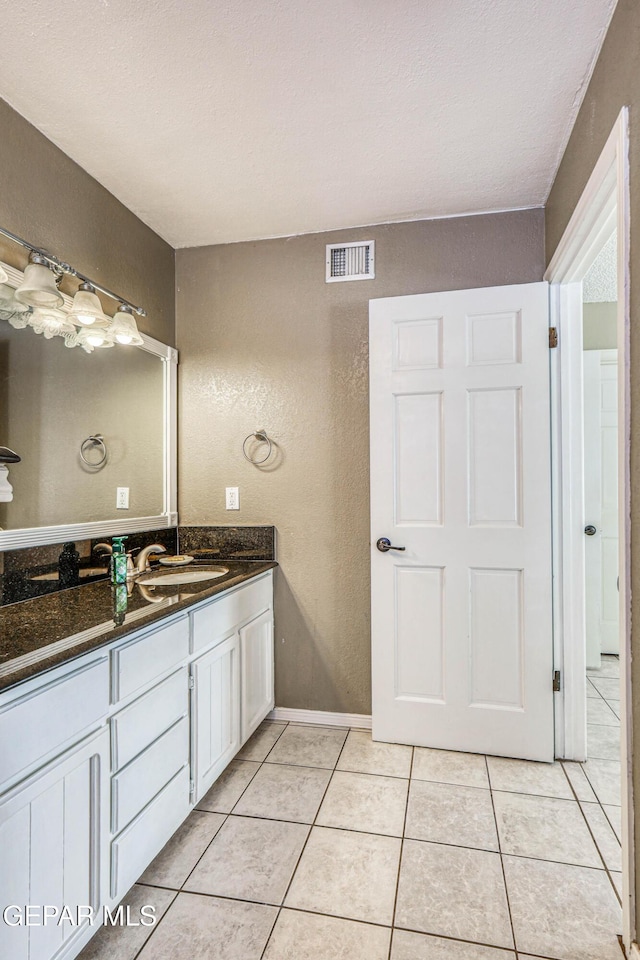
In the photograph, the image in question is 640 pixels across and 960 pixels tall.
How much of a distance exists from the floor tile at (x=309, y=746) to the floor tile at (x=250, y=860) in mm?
423

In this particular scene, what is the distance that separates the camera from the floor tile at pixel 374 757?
7.12ft

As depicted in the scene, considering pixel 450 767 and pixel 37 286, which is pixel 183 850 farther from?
pixel 37 286

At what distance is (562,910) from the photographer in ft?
4.74

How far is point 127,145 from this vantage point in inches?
→ 76.2

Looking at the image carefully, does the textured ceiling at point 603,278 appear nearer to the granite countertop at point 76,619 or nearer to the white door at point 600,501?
→ the white door at point 600,501

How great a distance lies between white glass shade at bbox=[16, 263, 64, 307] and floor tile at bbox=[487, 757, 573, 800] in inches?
97.1

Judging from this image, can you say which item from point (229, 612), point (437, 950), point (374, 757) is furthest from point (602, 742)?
point (229, 612)

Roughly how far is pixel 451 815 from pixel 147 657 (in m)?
1.27

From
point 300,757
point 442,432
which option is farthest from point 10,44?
point 300,757

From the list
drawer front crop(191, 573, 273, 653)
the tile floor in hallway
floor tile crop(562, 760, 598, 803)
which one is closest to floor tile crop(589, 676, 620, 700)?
the tile floor in hallway

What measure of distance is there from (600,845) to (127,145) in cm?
302

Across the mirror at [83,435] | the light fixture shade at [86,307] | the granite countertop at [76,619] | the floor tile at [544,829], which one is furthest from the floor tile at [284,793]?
the light fixture shade at [86,307]

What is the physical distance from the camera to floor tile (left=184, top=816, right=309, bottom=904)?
1526 millimetres

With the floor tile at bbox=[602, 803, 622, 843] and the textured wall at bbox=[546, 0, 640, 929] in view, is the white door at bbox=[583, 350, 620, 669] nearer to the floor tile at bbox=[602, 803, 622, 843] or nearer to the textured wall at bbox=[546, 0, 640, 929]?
the floor tile at bbox=[602, 803, 622, 843]
